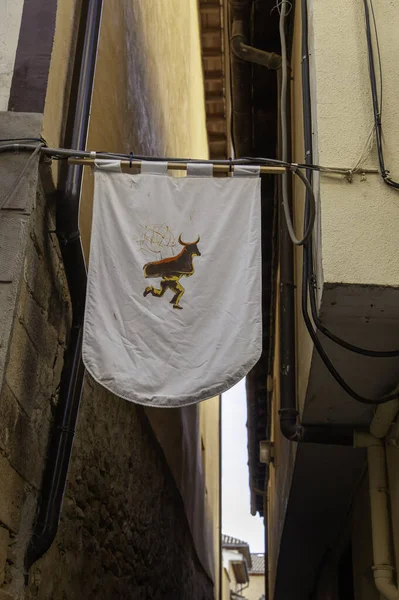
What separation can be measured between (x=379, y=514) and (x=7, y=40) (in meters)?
3.92

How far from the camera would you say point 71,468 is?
4.78m

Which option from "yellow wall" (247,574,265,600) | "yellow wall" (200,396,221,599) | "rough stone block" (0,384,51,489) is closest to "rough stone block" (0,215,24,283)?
"rough stone block" (0,384,51,489)

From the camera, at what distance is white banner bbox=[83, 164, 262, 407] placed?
3684 mm

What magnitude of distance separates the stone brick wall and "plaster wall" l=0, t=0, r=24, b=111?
28.8 inches

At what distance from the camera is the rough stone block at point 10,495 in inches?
139

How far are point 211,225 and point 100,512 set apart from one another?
8.59 ft

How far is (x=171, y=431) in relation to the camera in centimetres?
919

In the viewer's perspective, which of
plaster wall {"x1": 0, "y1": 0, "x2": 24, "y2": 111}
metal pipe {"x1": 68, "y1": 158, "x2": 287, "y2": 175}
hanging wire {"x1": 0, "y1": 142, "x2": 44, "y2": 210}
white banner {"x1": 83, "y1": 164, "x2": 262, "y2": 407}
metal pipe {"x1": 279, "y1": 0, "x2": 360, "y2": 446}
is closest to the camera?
white banner {"x1": 83, "y1": 164, "x2": 262, "y2": 407}

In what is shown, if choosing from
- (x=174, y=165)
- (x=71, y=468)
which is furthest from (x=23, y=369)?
(x=174, y=165)

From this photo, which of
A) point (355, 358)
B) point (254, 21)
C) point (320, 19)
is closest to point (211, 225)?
point (355, 358)

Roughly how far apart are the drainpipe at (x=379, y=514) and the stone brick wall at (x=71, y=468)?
1926 mm

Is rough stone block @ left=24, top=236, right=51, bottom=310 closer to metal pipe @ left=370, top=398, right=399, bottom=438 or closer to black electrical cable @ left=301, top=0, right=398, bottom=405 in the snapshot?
black electrical cable @ left=301, top=0, right=398, bottom=405

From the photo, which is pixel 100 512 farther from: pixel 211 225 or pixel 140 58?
pixel 140 58

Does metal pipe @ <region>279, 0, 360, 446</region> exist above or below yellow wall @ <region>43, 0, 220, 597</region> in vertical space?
below
